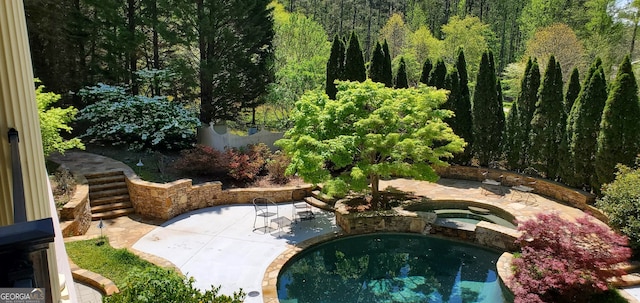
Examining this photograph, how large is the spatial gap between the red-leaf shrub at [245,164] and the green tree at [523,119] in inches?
333

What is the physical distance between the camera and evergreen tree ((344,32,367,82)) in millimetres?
15586

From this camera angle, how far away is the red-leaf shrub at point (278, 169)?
12.9 meters

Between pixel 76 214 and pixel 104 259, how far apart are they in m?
2.10

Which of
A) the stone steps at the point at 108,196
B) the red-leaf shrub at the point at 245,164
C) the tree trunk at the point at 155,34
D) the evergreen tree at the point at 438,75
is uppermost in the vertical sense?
the tree trunk at the point at 155,34

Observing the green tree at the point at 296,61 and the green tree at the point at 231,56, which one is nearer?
the green tree at the point at 231,56

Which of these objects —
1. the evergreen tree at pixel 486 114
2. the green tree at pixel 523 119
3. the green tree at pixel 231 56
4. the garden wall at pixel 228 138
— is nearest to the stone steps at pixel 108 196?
the garden wall at pixel 228 138

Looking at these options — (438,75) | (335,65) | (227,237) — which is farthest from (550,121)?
(227,237)

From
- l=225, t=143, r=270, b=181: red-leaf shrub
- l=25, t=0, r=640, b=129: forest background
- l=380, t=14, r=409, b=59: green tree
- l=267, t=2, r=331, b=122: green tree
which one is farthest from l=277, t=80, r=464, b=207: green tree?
l=380, t=14, r=409, b=59: green tree

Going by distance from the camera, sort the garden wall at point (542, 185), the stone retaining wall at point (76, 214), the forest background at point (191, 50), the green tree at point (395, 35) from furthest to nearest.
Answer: the green tree at point (395, 35) < the forest background at point (191, 50) < the garden wall at point (542, 185) < the stone retaining wall at point (76, 214)

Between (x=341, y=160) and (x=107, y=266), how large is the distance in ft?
17.0

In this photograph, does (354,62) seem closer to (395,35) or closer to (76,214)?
(76,214)

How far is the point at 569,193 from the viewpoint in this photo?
481 inches

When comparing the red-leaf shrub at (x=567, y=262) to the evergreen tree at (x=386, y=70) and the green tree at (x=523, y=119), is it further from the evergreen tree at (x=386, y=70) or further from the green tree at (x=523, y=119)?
the evergreen tree at (x=386, y=70)

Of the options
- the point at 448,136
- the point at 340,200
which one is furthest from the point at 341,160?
the point at 448,136
